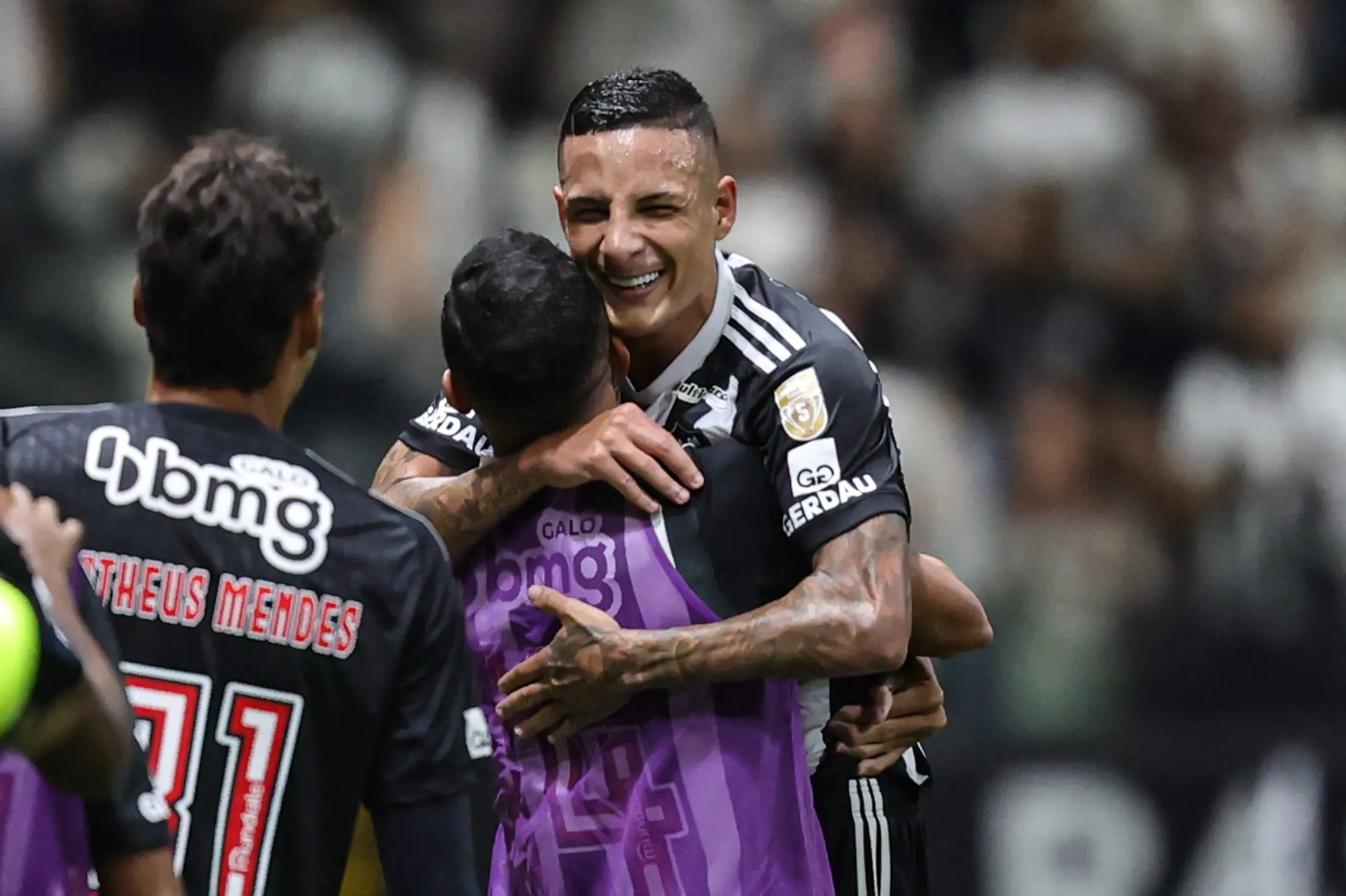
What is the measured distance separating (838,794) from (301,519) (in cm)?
156

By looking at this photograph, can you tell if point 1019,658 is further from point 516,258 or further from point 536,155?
point 516,258

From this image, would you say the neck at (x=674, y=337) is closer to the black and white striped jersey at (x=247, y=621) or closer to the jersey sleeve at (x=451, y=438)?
the jersey sleeve at (x=451, y=438)

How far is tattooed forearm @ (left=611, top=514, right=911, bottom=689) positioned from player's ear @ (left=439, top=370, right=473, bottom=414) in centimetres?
49

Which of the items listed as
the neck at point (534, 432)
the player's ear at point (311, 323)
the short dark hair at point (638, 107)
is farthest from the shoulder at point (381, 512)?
the short dark hair at point (638, 107)

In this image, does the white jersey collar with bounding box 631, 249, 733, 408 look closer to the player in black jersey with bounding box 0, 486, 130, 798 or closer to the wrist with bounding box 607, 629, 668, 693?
the wrist with bounding box 607, 629, 668, 693

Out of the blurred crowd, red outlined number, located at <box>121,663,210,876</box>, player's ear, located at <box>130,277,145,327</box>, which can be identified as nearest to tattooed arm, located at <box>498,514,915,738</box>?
red outlined number, located at <box>121,663,210,876</box>

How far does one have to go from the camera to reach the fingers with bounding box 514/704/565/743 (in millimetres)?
3502

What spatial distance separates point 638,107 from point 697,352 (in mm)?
453

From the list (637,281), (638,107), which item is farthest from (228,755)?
(638,107)

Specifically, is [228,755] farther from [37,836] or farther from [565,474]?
[565,474]

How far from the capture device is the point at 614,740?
140 inches

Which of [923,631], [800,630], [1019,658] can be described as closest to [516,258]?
[800,630]

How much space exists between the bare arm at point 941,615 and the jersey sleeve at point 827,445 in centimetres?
25

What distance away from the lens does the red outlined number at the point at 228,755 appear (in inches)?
109
